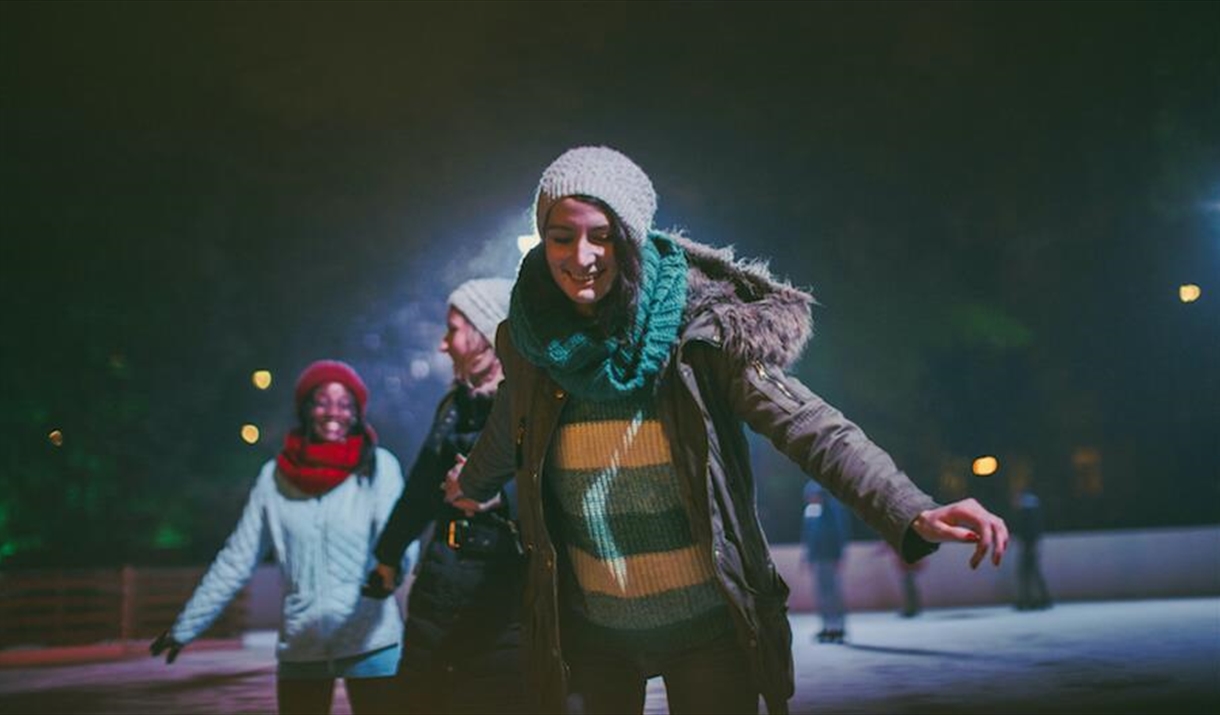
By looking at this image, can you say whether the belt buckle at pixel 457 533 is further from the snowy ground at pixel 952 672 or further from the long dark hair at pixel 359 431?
the snowy ground at pixel 952 672

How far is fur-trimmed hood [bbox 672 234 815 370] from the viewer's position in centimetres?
231

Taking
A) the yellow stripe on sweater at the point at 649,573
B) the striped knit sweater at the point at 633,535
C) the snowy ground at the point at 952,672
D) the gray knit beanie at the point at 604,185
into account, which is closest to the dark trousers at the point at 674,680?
the striped knit sweater at the point at 633,535

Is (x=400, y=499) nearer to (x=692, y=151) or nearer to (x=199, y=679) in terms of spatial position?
(x=199, y=679)

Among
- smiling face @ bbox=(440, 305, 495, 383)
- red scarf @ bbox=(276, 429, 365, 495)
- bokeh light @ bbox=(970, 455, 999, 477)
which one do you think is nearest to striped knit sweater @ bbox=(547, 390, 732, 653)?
smiling face @ bbox=(440, 305, 495, 383)

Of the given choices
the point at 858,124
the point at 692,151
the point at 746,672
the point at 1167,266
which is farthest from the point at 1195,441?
the point at 746,672

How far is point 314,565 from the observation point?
438 cm

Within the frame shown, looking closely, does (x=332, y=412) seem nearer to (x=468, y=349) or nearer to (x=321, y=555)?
(x=321, y=555)

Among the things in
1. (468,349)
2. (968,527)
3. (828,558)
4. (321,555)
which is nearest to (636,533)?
(968,527)

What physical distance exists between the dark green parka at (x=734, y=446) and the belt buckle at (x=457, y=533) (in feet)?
3.78

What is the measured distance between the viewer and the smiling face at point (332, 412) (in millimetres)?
4586

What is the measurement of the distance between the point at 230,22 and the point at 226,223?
944 inches

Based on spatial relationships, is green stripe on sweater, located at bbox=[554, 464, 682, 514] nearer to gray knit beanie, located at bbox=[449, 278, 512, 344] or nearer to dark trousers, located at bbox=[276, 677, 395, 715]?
gray knit beanie, located at bbox=[449, 278, 512, 344]

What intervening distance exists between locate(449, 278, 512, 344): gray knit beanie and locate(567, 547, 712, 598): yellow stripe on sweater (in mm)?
1636

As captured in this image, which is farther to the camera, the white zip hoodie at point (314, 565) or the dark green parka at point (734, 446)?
the white zip hoodie at point (314, 565)
